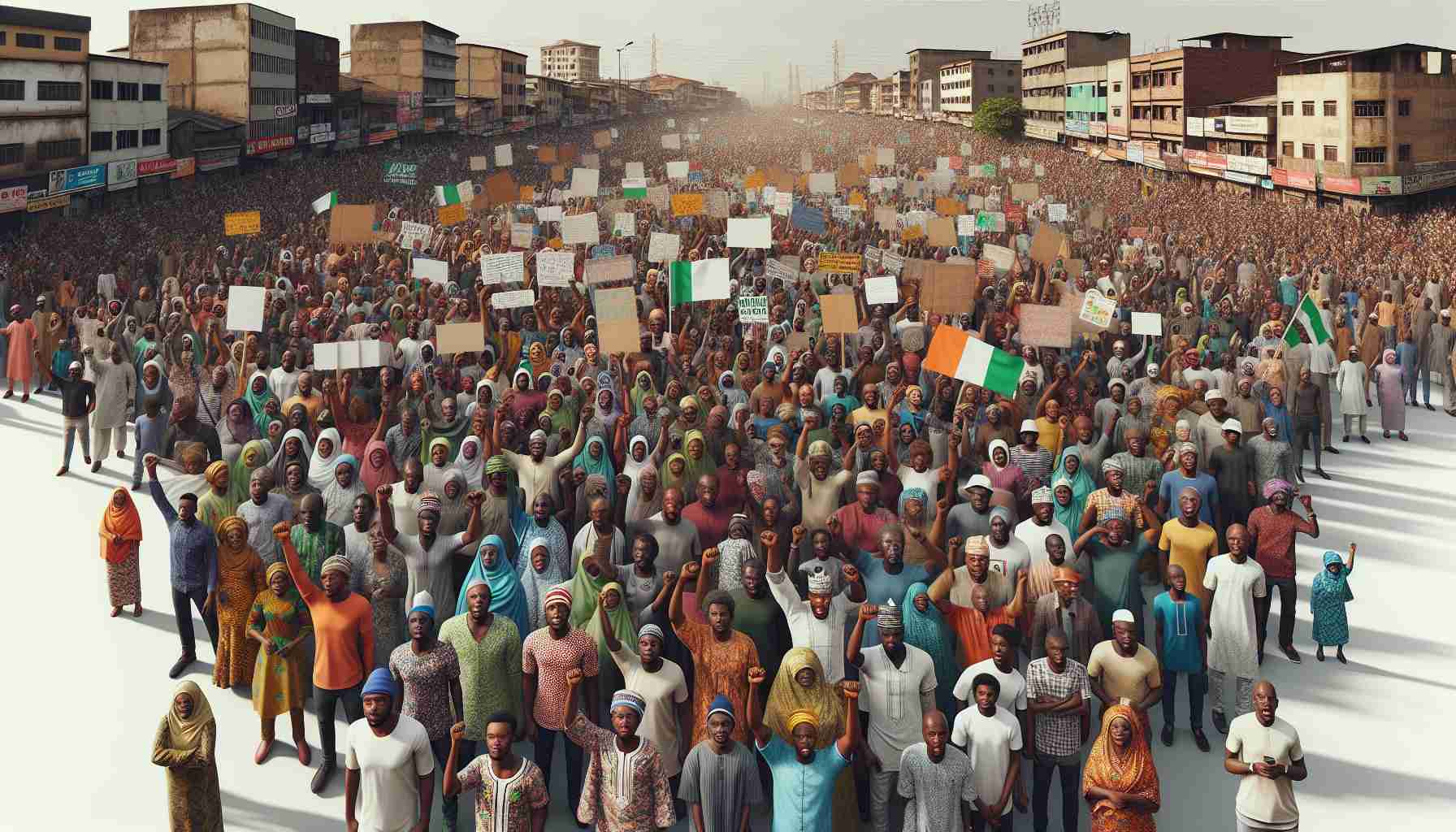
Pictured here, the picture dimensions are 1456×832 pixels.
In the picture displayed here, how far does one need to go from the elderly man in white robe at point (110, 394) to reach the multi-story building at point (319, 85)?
2025 inches

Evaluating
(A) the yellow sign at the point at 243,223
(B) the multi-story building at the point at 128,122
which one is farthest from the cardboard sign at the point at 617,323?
(B) the multi-story building at the point at 128,122

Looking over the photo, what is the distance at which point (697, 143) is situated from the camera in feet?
295

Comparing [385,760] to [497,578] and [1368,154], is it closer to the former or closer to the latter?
[497,578]

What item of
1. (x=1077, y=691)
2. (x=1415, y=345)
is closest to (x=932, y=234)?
(x=1415, y=345)

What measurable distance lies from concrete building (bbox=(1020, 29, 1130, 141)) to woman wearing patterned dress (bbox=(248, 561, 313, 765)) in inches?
3099

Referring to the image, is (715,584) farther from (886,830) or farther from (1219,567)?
(1219,567)

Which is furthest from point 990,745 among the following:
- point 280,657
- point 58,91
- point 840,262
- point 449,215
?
point 58,91

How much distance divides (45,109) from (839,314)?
33.1 metres

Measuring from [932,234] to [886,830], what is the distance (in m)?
15.9

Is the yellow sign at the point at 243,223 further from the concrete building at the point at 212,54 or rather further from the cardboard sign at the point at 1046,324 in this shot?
the concrete building at the point at 212,54

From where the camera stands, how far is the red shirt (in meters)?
8.41

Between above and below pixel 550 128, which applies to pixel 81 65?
below

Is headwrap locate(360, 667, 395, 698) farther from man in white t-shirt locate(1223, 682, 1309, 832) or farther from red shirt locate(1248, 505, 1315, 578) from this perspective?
red shirt locate(1248, 505, 1315, 578)

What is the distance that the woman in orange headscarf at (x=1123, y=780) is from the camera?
561 centimetres
